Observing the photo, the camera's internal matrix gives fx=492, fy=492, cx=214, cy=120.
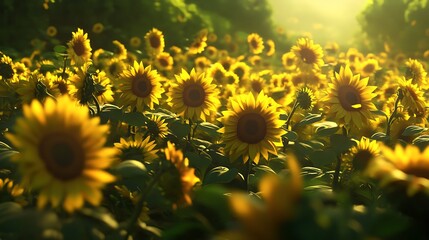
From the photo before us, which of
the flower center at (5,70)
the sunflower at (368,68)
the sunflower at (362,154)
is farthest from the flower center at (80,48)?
the sunflower at (368,68)

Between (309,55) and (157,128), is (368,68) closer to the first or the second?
(309,55)

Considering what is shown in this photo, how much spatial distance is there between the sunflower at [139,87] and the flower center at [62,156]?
205 cm

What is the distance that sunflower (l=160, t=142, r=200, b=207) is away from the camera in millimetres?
1715

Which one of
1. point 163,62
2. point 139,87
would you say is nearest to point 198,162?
point 139,87

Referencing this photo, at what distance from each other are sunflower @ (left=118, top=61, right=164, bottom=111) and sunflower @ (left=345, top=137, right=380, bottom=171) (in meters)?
1.42

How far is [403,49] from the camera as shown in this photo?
17.0m

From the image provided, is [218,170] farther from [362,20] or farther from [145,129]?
[362,20]

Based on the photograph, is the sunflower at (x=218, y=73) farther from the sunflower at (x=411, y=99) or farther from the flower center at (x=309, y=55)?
the sunflower at (x=411, y=99)

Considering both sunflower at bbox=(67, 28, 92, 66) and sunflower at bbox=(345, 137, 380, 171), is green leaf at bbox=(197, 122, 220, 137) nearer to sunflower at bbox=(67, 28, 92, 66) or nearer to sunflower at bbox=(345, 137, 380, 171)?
sunflower at bbox=(345, 137, 380, 171)

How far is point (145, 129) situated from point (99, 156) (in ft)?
7.72

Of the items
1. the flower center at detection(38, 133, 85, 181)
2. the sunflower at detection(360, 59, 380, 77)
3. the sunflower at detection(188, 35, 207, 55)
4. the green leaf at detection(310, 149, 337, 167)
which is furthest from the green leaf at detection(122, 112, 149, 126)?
the sunflower at detection(360, 59, 380, 77)

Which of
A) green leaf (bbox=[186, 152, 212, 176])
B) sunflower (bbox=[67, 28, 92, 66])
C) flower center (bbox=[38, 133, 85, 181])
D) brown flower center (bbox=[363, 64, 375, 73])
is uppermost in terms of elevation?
brown flower center (bbox=[363, 64, 375, 73])

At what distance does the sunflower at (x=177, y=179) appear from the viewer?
1.71 metres

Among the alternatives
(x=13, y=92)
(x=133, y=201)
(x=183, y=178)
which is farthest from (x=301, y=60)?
(x=183, y=178)
